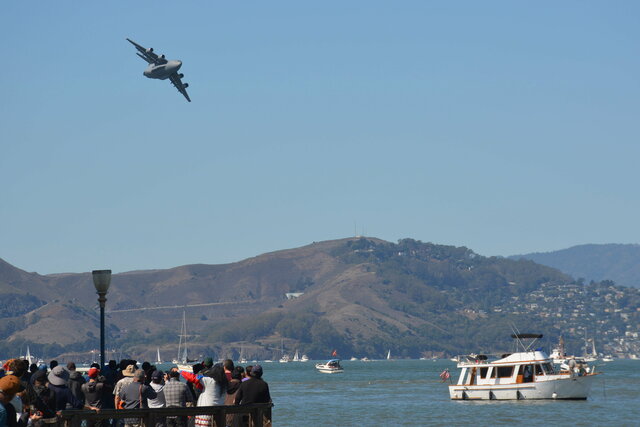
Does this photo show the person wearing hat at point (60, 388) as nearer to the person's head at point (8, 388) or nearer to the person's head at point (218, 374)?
the person's head at point (218, 374)

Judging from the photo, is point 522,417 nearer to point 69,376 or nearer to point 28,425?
point 69,376

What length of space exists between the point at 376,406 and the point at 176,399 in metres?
65.1

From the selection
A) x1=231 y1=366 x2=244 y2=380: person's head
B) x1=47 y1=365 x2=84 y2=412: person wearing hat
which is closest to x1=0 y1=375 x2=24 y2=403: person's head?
x1=47 y1=365 x2=84 y2=412: person wearing hat

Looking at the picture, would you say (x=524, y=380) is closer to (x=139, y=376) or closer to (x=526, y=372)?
(x=526, y=372)

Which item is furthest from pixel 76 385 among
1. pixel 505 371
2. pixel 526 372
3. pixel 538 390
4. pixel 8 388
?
pixel 505 371

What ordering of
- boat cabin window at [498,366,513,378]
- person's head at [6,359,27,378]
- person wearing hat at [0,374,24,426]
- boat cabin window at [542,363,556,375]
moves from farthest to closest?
boat cabin window at [542,363,556,375] < boat cabin window at [498,366,513,378] < person's head at [6,359,27,378] < person wearing hat at [0,374,24,426]

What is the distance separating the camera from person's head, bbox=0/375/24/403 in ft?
45.0

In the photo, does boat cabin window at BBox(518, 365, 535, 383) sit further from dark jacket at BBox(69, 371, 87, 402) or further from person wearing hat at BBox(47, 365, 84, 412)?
person wearing hat at BBox(47, 365, 84, 412)

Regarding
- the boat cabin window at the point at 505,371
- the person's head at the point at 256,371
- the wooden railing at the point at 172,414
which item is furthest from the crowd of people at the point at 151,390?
the boat cabin window at the point at 505,371

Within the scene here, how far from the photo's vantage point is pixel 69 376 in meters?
23.7

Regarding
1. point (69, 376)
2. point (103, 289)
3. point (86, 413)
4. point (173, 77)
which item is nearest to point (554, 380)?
point (173, 77)

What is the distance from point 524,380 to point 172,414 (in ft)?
192

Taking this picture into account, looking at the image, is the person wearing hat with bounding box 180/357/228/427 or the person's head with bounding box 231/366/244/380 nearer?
the person wearing hat with bounding box 180/357/228/427

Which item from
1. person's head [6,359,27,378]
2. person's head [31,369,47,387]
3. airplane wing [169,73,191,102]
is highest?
airplane wing [169,73,191,102]
